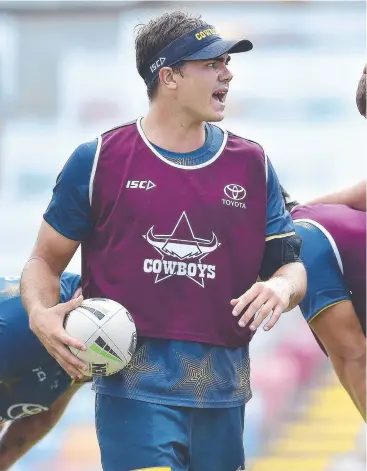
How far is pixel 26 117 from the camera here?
11516 mm

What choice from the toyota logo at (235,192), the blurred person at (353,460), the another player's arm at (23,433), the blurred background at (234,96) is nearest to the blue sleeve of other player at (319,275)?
the toyota logo at (235,192)

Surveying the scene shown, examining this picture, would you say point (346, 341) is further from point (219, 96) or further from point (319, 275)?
point (219, 96)

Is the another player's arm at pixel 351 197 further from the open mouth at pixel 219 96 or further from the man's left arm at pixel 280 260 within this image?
the open mouth at pixel 219 96

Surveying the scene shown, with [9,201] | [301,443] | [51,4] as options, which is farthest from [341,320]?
[51,4]

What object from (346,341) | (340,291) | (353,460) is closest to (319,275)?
(340,291)

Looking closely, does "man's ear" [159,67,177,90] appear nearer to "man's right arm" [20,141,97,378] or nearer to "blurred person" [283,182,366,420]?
"man's right arm" [20,141,97,378]

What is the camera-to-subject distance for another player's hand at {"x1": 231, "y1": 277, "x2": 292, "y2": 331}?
4.15 m

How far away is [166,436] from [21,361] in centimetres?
132

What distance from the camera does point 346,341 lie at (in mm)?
5324

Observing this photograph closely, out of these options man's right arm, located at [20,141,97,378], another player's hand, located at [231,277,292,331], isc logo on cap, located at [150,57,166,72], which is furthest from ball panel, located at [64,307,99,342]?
isc logo on cap, located at [150,57,166,72]

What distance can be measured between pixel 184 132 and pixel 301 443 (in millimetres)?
5704

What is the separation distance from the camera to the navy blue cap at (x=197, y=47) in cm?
453

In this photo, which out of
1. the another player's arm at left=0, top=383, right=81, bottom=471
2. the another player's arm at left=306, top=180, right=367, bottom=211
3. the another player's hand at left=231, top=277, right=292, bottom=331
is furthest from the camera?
the another player's arm at left=0, top=383, right=81, bottom=471

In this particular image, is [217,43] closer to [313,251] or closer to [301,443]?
[313,251]
